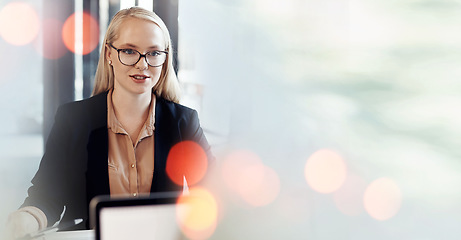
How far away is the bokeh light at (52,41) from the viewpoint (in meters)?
1.16

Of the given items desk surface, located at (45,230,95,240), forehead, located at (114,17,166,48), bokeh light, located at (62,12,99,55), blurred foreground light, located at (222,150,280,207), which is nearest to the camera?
blurred foreground light, located at (222,150,280,207)

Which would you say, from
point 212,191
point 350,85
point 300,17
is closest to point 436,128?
point 350,85

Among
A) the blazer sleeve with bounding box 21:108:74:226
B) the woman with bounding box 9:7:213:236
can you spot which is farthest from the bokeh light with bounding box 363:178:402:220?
the blazer sleeve with bounding box 21:108:74:226

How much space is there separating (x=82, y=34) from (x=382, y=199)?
37.1 inches

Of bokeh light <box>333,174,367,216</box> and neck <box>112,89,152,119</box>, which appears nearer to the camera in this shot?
bokeh light <box>333,174,367,216</box>

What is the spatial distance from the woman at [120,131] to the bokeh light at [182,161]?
12mm

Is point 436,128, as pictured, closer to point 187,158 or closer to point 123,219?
point 123,219

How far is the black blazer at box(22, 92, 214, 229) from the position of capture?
98 cm

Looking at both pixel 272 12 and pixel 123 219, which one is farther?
pixel 272 12

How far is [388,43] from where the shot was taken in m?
0.53

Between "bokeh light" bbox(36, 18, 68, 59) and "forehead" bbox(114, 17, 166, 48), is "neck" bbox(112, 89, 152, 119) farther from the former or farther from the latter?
"bokeh light" bbox(36, 18, 68, 59)

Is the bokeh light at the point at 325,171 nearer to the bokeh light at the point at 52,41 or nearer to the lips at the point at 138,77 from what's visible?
the lips at the point at 138,77

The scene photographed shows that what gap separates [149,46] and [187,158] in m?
0.27

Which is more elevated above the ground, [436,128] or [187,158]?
[436,128]
